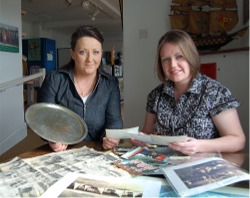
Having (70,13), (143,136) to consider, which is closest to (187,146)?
(143,136)

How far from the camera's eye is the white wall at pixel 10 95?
296cm

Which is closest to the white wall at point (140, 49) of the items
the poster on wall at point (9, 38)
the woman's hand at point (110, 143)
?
the woman's hand at point (110, 143)

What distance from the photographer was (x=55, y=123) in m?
0.99

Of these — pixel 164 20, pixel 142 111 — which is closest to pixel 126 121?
pixel 142 111

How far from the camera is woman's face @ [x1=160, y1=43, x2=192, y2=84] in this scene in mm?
1079

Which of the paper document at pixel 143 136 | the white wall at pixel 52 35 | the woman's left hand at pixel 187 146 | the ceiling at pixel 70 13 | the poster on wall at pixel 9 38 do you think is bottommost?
the woman's left hand at pixel 187 146

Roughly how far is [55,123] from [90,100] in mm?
263

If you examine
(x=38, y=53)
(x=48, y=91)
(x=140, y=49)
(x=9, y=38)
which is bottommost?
(x=48, y=91)

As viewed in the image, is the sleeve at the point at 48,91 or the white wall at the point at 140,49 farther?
the white wall at the point at 140,49

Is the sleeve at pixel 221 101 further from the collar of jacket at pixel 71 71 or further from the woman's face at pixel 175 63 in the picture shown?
the collar of jacket at pixel 71 71

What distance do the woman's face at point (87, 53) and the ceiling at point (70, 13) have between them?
10.9 feet

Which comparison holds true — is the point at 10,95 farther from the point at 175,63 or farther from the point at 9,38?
the point at 175,63

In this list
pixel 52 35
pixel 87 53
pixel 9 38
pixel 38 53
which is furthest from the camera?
pixel 52 35

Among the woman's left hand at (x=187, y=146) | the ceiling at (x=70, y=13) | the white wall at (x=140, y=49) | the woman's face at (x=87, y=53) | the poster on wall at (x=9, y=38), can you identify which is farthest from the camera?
the ceiling at (x=70, y=13)
